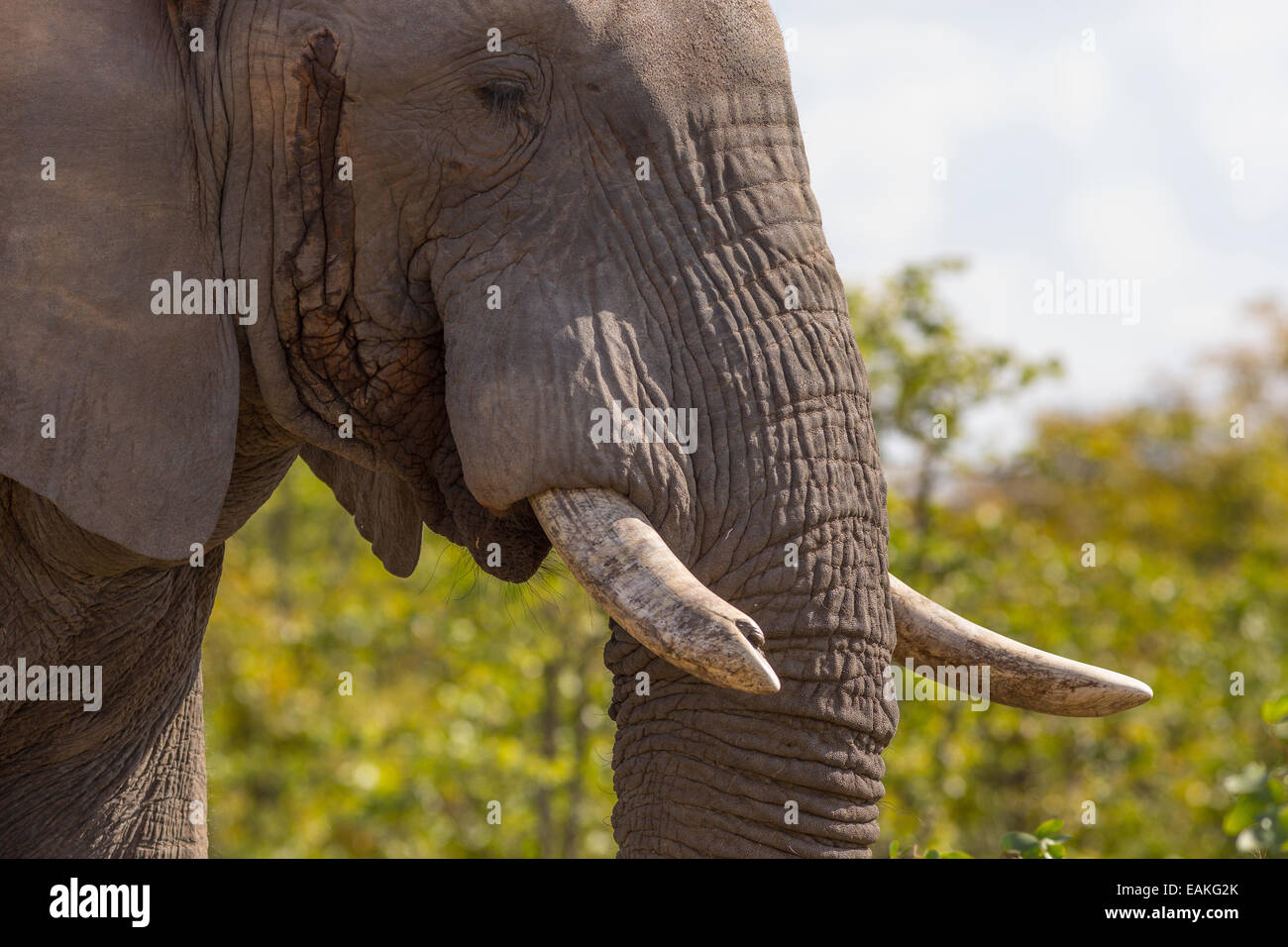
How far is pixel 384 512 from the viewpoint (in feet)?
11.4

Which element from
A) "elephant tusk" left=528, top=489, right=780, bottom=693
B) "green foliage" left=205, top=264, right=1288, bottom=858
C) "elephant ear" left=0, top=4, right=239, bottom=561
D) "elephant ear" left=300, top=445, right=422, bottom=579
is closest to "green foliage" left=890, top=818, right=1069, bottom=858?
"elephant ear" left=300, top=445, right=422, bottom=579

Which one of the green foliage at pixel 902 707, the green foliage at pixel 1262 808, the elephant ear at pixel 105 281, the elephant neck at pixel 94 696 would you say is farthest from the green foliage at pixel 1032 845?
the green foliage at pixel 902 707

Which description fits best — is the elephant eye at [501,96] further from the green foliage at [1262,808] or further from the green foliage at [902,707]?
the green foliage at [902,707]

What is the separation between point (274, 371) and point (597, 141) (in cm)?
68

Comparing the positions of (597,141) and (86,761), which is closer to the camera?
(597,141)

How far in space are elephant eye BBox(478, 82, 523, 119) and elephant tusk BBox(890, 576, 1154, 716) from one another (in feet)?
3.65

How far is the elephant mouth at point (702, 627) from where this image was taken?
7.59ft

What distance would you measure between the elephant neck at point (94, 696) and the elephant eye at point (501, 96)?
1094 mm

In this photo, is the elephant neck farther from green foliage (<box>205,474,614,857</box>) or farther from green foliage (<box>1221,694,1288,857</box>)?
green foliage (<box>1221,694,1288,857</box>)

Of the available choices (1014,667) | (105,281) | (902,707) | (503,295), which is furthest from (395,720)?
(503,295)

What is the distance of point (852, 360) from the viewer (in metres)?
2.81

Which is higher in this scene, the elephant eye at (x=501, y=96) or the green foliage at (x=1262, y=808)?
the elephant eye at (x=501, y=96)
